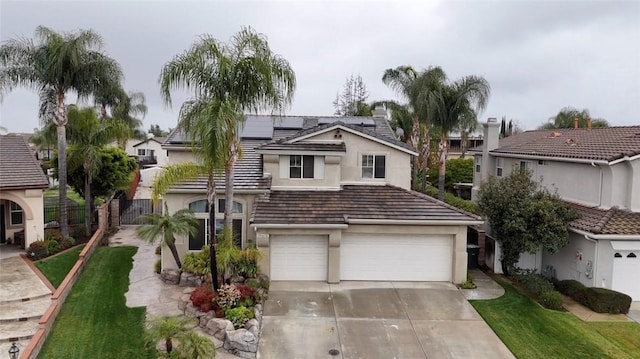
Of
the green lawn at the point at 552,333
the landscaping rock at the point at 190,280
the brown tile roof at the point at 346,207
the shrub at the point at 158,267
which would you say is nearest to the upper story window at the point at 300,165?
the brown tile roof at the point at 346,207

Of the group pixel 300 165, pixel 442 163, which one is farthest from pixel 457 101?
pixel 300 165

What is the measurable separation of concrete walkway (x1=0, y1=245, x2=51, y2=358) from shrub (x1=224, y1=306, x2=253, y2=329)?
5.62m

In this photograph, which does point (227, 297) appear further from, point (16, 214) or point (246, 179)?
point (16, 214)

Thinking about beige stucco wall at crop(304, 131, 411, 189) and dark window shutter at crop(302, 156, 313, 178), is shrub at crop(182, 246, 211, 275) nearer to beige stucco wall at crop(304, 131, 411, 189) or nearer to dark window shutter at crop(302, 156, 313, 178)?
dark window shutter at crop(302, 156, 313, 178)

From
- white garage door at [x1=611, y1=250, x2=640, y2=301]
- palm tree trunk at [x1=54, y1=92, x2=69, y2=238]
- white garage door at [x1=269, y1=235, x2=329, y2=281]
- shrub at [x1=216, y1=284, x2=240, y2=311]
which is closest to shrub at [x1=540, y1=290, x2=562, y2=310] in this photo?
white garage door at [x1=611, y1=250, x2=640, y2=301]

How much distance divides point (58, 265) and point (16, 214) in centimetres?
571

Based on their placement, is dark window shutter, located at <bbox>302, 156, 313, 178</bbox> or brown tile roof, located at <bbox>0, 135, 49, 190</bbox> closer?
dark window shutter, located at <bbox>302, 156, 313, 178</bbox>

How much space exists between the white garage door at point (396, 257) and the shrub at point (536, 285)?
9.60ft

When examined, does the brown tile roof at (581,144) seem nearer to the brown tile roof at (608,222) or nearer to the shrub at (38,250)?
the brown tile roof at (608,222)

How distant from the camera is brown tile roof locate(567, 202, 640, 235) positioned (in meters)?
16.4

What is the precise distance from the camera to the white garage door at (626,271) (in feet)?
55.3

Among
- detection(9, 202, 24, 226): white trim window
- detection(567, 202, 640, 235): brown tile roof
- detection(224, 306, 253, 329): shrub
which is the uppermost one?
detection(567, 202, 640, 235): brown tile roof

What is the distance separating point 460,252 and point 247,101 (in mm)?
10437

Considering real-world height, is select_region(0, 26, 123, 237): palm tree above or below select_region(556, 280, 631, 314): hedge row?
above
